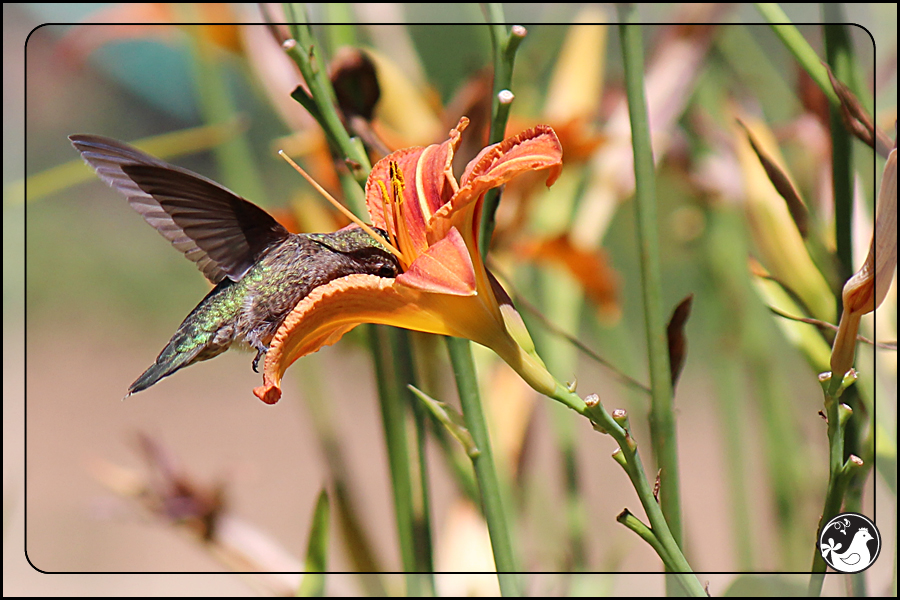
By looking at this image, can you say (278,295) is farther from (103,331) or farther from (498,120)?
(103,331)

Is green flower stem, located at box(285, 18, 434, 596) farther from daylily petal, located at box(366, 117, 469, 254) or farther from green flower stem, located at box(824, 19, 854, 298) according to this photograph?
green flower stem, located at box(824, 19, 854, 298)

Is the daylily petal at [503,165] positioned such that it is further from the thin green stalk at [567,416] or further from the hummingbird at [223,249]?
the thin green stalk at [567,416]

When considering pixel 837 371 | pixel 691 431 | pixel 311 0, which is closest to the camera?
pixel 837 371

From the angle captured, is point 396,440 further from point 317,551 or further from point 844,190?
point 844,190

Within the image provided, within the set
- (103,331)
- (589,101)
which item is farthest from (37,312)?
(589,101)

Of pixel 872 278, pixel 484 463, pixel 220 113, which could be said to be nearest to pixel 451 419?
pixel 484 463
